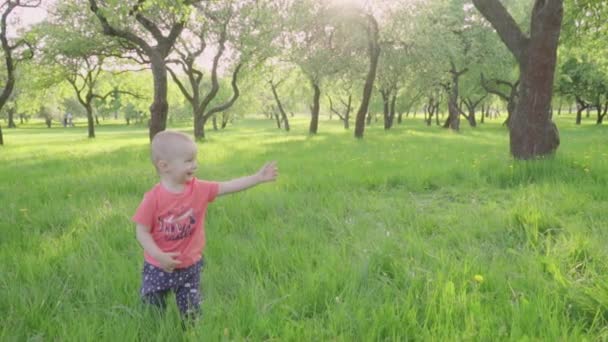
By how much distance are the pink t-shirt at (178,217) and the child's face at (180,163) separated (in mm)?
129

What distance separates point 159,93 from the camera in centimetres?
1299

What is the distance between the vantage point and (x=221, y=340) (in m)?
2.21

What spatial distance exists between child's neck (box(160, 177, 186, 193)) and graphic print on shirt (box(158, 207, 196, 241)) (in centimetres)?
13

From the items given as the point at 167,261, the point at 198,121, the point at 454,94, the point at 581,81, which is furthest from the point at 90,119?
the point at 581,81

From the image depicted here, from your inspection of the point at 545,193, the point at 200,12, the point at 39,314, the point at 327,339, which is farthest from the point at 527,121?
the point at 200,12

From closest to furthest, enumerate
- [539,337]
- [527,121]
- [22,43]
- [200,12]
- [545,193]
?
[539,337] → [545,193] → [527,121] → [200,12] → [22,43]

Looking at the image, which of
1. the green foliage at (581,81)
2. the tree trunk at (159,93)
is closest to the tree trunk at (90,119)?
the tree trunk at (159,93)

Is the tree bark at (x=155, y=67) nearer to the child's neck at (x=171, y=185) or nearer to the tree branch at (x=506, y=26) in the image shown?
the tree branch at (x=506, y=26)

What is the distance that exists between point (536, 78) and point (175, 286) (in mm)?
8280

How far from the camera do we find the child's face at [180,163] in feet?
7.73

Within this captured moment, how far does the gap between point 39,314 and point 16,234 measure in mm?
2411

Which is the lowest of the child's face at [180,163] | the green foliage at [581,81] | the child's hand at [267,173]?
the child's hand at [267,173]

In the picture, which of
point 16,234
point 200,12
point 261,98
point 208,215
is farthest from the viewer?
point 261,98

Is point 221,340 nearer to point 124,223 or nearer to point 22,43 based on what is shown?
point 124,223
